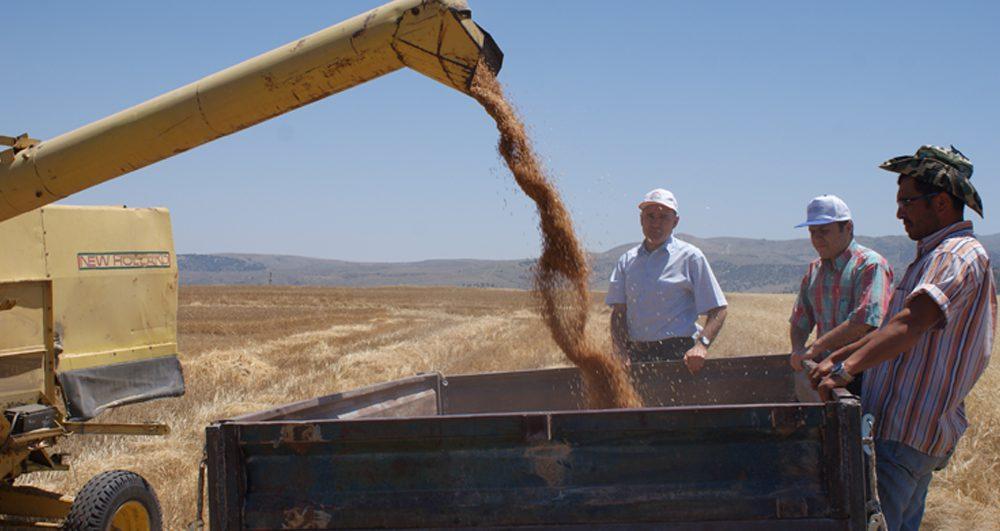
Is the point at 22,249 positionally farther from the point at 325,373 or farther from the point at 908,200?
the point at 325,373

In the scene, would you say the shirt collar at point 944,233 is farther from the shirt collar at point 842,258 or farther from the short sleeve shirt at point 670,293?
the short sleeve shirt at point 670,293

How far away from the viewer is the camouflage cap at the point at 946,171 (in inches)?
128

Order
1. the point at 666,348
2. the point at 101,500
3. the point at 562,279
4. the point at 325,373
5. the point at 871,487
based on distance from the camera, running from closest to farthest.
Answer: the point at 871,487 < the point at 101,500 < the point at 562,279 < the point at 666,348 < the point at 325,373

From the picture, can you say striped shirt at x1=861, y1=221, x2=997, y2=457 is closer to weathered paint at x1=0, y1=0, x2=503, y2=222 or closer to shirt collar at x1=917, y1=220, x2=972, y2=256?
shirt collar at x1=917, y1=220, x2=972, y2=256

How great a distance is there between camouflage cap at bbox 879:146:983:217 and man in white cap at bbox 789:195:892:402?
3.13 ft

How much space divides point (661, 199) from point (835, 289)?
138 centimetres

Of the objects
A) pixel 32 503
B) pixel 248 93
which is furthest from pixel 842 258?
pixel 32 503

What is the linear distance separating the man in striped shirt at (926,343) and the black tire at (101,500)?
354 cm

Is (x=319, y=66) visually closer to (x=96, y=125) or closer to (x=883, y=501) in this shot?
(x=96, y=125)

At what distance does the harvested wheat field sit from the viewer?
20.6ft

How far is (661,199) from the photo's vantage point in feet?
18.3

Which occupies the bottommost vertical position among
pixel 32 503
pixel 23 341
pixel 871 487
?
pixel 32 503

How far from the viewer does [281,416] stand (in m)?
3.47

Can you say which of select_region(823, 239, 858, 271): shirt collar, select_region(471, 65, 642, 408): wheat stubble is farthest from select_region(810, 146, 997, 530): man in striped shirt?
select_region(471, 65, 642, 408): wheat stubble
